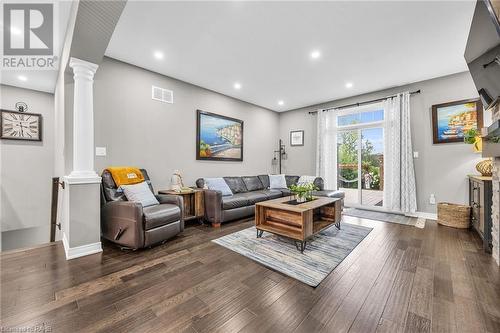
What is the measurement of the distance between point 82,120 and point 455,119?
596cm

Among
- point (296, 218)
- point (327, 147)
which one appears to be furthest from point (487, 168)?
point (296, 218)

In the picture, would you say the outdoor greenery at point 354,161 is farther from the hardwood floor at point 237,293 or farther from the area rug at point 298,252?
the hardwood floor at point 237,293

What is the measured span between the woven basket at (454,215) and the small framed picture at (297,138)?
10.8 feet

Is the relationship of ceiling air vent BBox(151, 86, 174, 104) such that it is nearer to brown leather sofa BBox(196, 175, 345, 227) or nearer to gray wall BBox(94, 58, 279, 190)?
gray wall BBox(94, 58, 279, 190)

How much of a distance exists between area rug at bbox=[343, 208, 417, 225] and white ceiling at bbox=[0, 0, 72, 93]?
5355 mm

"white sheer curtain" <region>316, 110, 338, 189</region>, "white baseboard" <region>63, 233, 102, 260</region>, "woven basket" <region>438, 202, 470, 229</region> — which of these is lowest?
"white baseboard" <region>63, 233, 102, 260</region>

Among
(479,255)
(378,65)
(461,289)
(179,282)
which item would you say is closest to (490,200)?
(479,255)

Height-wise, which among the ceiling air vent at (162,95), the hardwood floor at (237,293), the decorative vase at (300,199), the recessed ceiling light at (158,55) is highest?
the recessed ceiling light at (158,55)

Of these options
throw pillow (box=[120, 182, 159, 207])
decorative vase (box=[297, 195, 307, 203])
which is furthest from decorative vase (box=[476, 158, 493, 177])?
throw pillow (box=[120, 182, 159, 207])

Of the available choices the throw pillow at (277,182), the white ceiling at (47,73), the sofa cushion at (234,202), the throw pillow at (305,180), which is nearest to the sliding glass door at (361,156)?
the throw pillow at (305,180)

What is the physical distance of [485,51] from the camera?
192 cm

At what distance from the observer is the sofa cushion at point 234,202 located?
3581 millimetres

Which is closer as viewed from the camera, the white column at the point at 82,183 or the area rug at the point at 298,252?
the area rug at the point at 298,252

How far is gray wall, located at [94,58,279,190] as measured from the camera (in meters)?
3.09
